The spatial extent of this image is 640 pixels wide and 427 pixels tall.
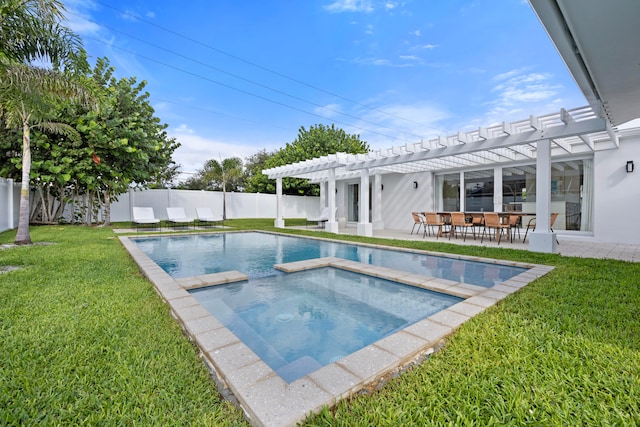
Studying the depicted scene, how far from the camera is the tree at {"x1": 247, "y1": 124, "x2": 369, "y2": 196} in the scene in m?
22.8

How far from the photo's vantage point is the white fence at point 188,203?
40.1 ft

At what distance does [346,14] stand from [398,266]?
1438 cm

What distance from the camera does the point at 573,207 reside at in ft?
32.1

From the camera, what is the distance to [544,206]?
284 inches

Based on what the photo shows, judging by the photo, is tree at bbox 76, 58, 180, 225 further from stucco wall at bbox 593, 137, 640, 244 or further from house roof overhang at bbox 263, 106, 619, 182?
stucco wall at bbox 593, 137, 640, 244

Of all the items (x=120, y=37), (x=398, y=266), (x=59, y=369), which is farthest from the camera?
(x=120, y=37)

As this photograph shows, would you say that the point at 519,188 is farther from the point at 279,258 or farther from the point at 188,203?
the point at 188,203

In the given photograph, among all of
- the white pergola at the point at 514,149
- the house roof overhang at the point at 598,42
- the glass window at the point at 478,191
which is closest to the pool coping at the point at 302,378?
the house roof overhang at the point at 598,42

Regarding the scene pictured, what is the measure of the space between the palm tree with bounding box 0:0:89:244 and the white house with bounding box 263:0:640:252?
823 centimetres

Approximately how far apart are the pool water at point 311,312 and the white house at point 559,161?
392 centimetres

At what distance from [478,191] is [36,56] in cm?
1380

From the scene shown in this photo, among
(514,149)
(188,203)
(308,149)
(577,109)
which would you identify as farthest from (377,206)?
(188,203)

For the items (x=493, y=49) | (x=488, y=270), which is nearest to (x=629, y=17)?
(x=488, y=270)

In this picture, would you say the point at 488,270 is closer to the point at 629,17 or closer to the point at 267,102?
the point at 629,17
